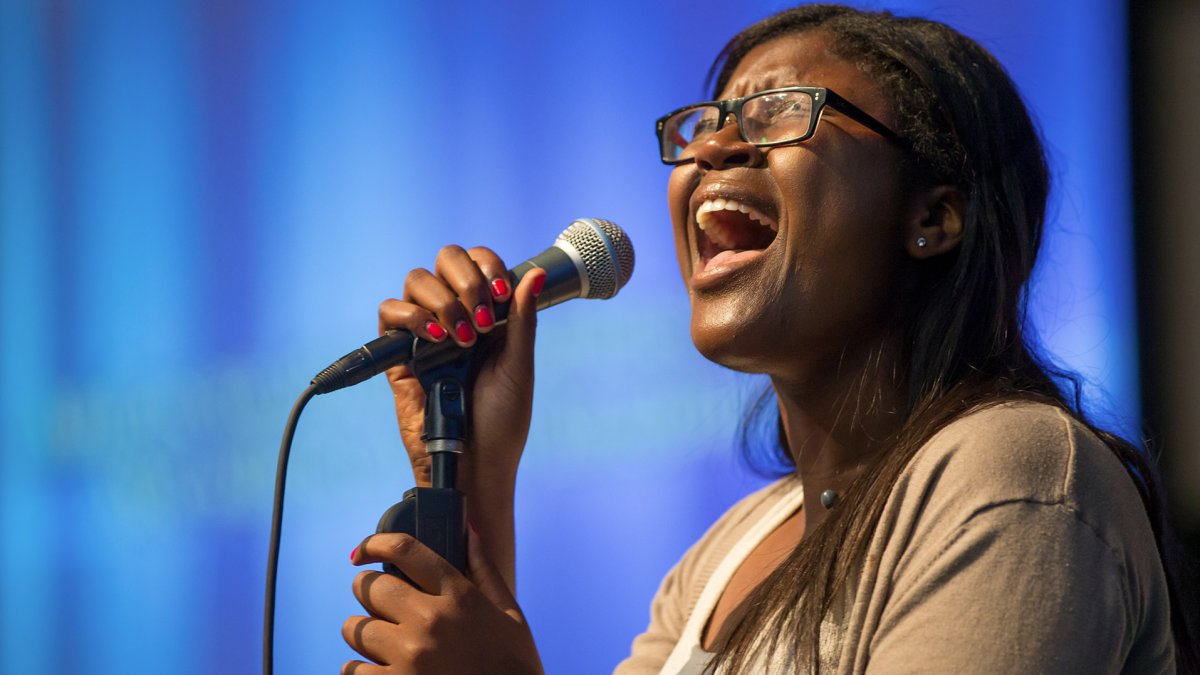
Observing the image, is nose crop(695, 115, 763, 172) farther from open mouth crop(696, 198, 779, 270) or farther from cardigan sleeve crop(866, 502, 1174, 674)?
cardigan sleeve crop(866, 502, 1174, 674)

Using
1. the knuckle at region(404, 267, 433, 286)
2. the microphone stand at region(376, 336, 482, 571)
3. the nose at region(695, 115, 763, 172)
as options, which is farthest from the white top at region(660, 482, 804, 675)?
the knuckle at region(404, 267, 433, 286)

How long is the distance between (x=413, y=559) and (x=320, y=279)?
39.9 inches

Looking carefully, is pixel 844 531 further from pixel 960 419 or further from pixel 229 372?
pixel 229 372

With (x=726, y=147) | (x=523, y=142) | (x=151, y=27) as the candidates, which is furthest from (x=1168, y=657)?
(x=151, y=27)

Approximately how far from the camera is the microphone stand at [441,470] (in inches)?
46.3

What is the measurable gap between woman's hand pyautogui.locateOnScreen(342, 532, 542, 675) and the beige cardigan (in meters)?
0.33

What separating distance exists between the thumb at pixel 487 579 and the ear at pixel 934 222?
0.64 meters

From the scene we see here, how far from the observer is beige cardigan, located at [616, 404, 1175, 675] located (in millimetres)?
962

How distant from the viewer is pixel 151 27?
2129mm

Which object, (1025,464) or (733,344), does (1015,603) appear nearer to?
(1025,464)

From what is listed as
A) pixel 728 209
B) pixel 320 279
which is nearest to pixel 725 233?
pixel 728 209

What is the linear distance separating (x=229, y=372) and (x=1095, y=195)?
1.55 metres

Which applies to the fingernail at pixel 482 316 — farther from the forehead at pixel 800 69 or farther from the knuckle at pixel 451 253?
the forehead at pixel 800 69

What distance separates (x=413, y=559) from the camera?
1.14 metres
